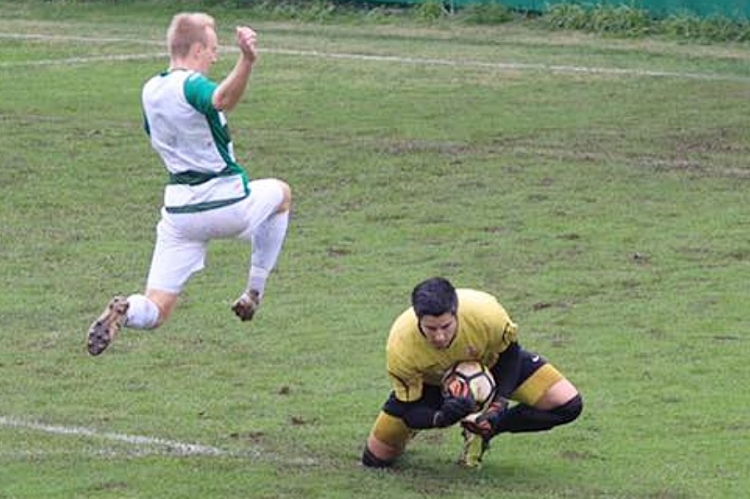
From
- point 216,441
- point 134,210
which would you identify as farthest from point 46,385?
point 134,210

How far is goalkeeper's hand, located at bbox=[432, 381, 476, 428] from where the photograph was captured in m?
9.98

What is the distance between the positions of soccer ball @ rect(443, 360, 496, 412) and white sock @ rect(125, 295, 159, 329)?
1661 mm

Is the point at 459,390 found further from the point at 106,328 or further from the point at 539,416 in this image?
the point at 106,328

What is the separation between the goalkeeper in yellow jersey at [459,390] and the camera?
9961 millimetres

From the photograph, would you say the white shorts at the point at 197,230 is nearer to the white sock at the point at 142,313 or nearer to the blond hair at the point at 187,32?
the white sock at the point at 142,313

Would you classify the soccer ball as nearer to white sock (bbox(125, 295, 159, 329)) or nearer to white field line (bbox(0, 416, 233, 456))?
white field line (bbox(0, 416, 233, 456))

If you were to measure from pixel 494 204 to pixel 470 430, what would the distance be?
8.39 meters

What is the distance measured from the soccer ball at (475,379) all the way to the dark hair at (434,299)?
419 millimetres

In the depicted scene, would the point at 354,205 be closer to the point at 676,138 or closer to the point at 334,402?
the point at 676,138

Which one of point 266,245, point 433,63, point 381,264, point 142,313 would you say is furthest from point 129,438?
point 433,63

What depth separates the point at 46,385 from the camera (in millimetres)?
12453

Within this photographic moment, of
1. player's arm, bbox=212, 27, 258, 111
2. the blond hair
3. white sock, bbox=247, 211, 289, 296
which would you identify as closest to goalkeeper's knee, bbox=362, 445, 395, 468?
white sock, bbox=247, 211, 289, 296

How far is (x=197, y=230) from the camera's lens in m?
11.2

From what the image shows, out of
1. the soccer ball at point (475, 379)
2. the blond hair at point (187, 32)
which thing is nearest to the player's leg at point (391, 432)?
the soccer ball at point (475, 379)
